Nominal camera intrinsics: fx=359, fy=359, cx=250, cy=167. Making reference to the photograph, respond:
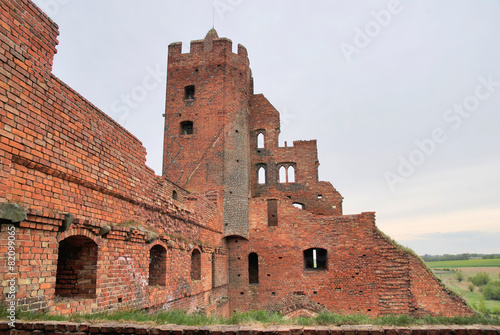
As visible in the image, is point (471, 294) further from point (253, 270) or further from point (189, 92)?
point (189, 92)

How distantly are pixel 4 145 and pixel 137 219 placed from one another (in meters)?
3.76

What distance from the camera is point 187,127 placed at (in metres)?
18.9

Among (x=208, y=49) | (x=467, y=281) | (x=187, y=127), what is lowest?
(x=467, y=281)

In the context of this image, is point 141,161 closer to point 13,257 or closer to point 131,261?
point 131,261

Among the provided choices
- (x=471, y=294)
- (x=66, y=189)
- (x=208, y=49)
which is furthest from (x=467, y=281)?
(x=66, y=189)

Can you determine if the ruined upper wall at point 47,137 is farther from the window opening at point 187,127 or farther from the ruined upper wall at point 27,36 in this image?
the window opening at point 187,127

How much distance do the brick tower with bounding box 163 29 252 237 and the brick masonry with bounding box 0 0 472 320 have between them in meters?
0.06

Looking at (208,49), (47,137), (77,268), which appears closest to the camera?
(47,137)

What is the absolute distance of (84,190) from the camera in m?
6.18

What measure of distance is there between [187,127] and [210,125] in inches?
74.3

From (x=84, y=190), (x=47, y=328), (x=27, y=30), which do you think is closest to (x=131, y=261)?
(x=84, y=190)

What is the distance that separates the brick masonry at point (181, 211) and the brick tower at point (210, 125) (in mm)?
64

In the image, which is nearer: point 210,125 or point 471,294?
point 210,125

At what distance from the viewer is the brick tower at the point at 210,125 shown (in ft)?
55.4
